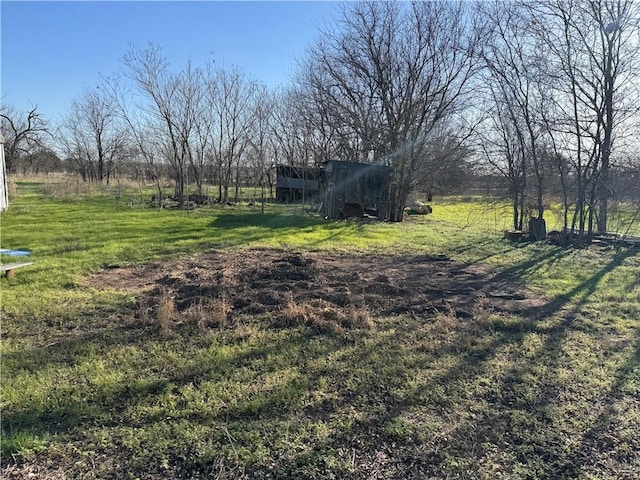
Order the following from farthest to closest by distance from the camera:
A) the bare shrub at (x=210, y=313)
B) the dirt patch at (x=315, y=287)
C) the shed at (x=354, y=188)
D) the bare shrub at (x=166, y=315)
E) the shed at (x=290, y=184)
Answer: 1. the shed at (x=290, y=184)
2. the shed at (x=354, y=188)
3. the dirt patch at (x=315, y=287)
4. the bare shrub at (x=210, y=313)
5. the bare shrub at (x=166, y=315)

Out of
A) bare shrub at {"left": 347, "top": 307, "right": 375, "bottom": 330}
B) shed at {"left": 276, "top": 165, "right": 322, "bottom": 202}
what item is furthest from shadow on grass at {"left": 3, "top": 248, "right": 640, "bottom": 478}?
shed at {"left": 276, "top": 165, "right": 322, "bottom": 202}

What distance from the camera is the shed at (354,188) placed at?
16688 mm

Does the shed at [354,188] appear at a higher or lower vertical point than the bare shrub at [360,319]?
higher

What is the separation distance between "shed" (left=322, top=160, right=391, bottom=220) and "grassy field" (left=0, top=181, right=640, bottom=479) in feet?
37.8

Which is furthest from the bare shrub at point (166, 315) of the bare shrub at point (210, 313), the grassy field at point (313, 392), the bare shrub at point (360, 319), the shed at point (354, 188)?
the shed at point (354, 188)

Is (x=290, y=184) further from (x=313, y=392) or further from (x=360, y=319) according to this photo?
(x=313, y=392)

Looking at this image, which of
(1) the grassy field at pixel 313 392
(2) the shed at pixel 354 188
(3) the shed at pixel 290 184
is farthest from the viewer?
(3) the shed at pixel 290 184

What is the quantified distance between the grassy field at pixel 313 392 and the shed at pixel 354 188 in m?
11.5

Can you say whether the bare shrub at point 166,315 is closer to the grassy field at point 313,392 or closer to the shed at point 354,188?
the grassy field at point 313,392

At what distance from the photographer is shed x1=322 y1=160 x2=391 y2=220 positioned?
16688 mm

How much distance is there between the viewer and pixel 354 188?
1736 centimetres

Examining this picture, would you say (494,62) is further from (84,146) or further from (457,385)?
(84,146)

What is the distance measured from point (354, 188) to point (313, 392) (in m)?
14.8

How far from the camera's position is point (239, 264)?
7211 millimetres
